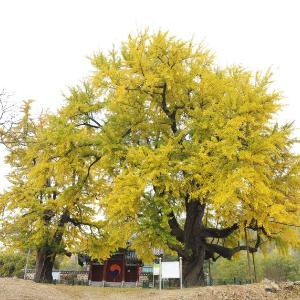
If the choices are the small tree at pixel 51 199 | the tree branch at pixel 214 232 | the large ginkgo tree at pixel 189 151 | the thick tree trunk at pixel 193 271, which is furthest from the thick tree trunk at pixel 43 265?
the tree branch at pixel 214 232

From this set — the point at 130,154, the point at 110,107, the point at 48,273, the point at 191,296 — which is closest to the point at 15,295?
the point at 191,296

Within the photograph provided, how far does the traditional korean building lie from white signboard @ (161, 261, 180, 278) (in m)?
20.5

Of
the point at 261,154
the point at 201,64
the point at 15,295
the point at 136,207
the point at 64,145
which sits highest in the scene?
the point at 201,64

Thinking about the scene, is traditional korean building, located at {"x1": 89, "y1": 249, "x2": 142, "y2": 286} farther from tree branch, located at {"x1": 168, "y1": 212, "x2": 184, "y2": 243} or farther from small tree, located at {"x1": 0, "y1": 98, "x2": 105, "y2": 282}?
tree branch, located at {"x1": 168, "y1": 212, "x2": 184, "y2": 243}

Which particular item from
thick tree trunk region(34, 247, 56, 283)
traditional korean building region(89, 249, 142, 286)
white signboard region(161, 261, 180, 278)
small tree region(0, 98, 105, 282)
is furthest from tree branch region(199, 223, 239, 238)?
traditional korean building region(89, 249, 142, 286)

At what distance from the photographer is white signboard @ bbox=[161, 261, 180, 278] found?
14.2m

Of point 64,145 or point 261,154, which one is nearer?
point 261,154

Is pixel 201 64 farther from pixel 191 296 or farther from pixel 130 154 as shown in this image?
pixel 191 296

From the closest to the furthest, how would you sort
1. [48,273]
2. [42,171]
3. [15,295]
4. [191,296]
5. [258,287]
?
1. [15,295]
2. [191,296]
3. [258,287]
4. [42,171]
5. [48,273]

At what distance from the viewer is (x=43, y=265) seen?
79.1 feet

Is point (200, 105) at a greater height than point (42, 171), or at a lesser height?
greater

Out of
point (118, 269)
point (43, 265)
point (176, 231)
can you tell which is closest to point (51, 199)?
point (43, 265)

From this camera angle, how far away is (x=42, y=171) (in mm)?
18453

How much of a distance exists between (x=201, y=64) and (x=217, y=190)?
7.28 m
